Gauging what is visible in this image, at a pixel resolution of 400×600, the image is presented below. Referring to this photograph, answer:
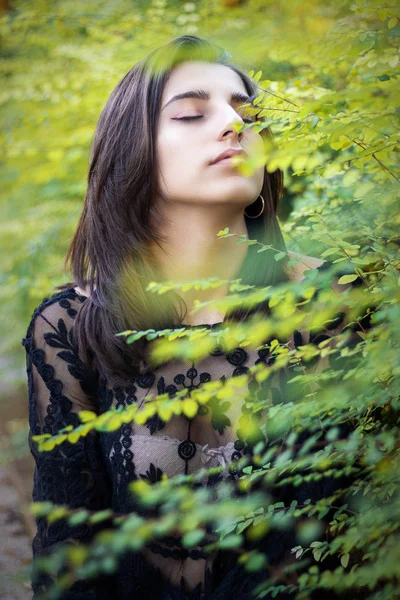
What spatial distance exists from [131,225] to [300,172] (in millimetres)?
882

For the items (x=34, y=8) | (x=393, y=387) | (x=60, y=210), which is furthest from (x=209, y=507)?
(x=34, y=8)

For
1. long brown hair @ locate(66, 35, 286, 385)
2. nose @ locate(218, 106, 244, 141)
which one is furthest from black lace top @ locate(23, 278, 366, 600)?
nose @ locate(218, 106, 244, 141)

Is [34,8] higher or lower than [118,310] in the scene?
higher

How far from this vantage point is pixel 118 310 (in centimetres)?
219

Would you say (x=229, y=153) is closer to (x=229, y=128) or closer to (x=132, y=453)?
(x=229, y=128)

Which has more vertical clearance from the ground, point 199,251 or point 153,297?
point 199,251

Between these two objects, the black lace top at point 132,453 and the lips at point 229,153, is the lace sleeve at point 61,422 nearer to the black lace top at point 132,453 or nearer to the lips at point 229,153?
the black lace top at point 132,453

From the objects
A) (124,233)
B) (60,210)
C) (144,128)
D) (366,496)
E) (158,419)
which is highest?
(144,128)

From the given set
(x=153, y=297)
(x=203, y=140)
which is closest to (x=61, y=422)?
(x=153, y=297)

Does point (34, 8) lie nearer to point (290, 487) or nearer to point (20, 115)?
point (20, 115)

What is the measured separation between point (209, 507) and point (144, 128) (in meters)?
1.44

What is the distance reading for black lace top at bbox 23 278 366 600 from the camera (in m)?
1.97

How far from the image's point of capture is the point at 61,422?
2.13 metres

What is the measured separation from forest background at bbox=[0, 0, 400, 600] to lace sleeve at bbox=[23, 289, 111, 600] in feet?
0.82
